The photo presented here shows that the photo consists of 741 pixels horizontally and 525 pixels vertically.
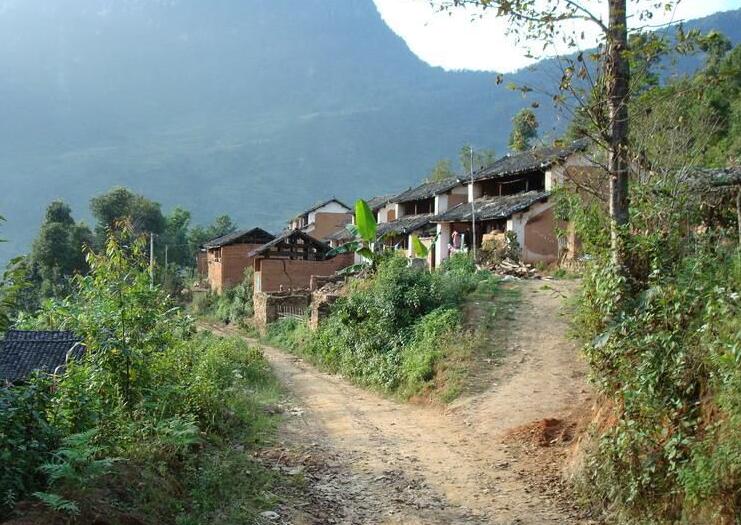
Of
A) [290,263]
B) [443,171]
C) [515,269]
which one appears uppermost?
[443,171]

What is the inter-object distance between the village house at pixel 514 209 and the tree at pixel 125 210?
28.6m

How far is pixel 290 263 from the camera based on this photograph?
29.9 meters

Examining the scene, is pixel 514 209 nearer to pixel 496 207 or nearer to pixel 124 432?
pixel 496 207

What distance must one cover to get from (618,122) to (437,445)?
16.6 feet

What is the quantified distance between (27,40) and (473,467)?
194414 mm

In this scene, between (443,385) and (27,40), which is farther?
(27,40)

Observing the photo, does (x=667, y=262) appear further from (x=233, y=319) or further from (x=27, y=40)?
(x=27, y=40)

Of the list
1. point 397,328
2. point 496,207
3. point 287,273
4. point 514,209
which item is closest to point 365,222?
point 397,328

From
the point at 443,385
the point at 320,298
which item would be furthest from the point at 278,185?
the point at 443,385

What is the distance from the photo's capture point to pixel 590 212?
7.79 metres

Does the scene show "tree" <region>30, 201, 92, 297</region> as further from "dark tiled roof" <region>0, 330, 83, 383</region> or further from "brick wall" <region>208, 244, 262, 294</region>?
"dark tiled roof" <region>0, 330, 83, 383</region>

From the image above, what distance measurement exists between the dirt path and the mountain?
81961 millimetres

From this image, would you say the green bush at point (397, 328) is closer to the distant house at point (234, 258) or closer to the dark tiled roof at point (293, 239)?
the dark tiled roof at point (293, 239)

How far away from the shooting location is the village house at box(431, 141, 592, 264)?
78.6ft
